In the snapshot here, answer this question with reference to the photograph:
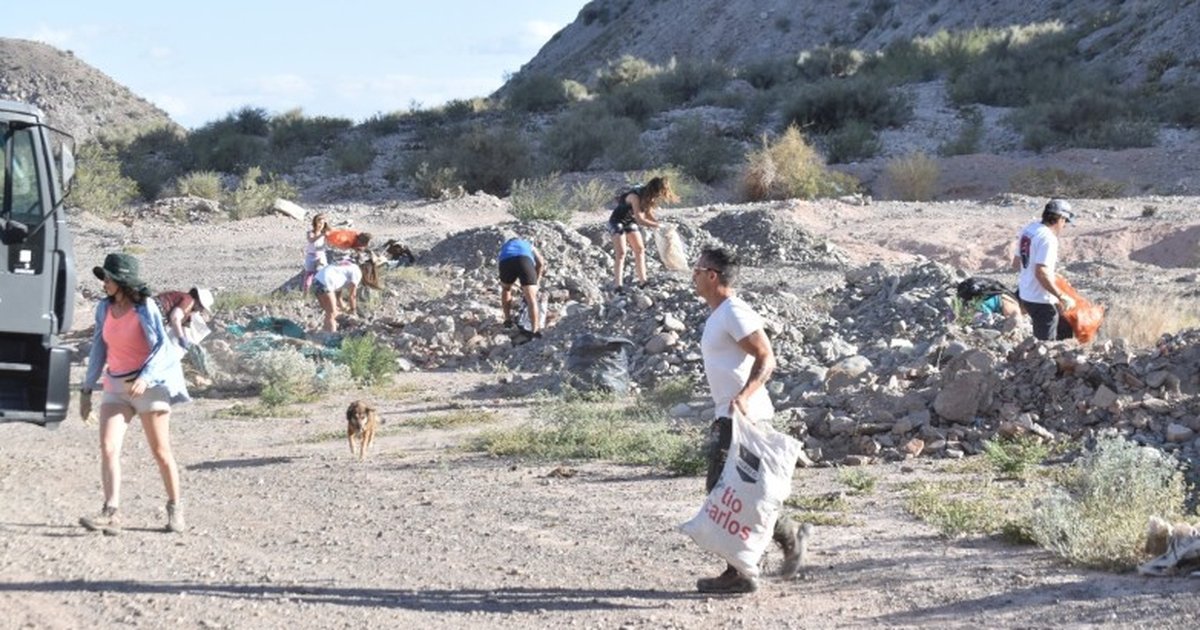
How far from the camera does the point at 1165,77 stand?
46031mm

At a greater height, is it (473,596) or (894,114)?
(894,114)

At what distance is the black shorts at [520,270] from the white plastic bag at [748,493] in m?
11.4

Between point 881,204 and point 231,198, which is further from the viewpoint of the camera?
point 231,198

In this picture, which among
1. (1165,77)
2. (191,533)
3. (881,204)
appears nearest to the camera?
(191,533)

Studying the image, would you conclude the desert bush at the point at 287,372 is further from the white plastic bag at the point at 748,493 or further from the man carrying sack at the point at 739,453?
the white plastic bag at the point at 748,493

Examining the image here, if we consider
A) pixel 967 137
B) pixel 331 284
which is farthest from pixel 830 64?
pixel 331 284

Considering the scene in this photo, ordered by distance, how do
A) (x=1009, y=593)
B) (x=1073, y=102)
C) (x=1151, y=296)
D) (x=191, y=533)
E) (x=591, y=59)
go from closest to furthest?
(x=1009, y=593), (x=191, y=533), (x=1151, y=296), (x=1073, y=102), (x=591, y=59)

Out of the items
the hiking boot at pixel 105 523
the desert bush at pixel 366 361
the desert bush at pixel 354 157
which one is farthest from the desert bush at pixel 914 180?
the hiking boot at pixel 105 523

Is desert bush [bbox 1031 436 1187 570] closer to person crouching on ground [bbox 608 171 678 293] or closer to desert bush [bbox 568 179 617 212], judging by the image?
person crouching on ground [bbox 608 171 678 293]

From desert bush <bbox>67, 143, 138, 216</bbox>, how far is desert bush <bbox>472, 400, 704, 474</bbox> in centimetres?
2128

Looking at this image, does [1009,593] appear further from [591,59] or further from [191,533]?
[591,59]

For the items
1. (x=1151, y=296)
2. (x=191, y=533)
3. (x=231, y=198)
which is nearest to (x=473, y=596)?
(x=191, y=533)

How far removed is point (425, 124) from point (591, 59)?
1218 inches

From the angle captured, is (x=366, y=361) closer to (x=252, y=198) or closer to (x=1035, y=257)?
(x=1035, y=257)
